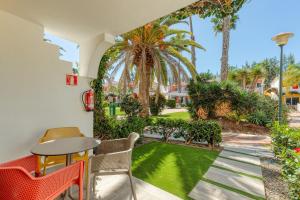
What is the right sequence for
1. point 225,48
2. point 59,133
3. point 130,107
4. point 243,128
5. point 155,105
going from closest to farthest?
point 59,133 < point 130,107 < point 243,128 < point 225,48 < point 155,105

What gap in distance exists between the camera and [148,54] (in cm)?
863

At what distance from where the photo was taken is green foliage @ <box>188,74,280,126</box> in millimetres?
9703

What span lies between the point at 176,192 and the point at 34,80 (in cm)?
385

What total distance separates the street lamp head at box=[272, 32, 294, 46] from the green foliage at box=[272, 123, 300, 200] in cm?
274

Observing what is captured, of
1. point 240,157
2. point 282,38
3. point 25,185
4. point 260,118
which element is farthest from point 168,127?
point 260,118

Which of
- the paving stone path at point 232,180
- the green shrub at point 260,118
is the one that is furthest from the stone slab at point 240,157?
the green shrub at point 260,118

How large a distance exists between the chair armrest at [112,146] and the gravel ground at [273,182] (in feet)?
9.03

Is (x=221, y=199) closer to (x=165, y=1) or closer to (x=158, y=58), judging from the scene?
(x=165, y=1)

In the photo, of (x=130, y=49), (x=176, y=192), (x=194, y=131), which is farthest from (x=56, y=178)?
(x=130, y=49)

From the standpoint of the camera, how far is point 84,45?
495cm

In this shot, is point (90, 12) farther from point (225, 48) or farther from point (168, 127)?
point (225, 48)

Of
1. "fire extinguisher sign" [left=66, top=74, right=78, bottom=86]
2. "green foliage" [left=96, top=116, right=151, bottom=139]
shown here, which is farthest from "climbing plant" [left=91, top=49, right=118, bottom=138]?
"fire extinguisher sign" [left=66, top=74, right=78, bottom=86]

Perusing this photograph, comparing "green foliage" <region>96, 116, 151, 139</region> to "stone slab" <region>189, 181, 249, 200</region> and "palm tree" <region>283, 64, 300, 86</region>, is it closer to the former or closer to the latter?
"stone slab" <region>189, 181, 249, 200</region>

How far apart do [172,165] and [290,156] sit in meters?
2.41
